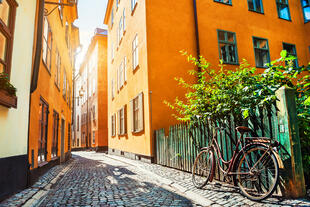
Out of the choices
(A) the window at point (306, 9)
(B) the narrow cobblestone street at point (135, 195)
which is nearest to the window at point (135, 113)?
(B) the narrow cobblestone street at point (135, 195)

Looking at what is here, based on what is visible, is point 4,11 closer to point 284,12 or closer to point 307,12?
point 284,12

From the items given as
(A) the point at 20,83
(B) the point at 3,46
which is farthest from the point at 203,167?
(B) the point at 3,46

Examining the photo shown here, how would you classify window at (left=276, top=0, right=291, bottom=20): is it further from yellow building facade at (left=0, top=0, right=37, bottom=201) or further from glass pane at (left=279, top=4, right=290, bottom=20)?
yellow building facade at (left=0, top=0, right=37, bottom=201)

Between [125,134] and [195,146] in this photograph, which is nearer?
[195,146]

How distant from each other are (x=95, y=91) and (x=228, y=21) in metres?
19.4

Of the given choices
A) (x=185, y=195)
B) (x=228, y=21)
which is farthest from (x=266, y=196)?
(x=228, y=21)

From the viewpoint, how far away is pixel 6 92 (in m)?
4.27

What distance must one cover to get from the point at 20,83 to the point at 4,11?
57.8 inches

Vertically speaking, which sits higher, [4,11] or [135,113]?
[4,11]

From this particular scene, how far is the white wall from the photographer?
4.56 metres

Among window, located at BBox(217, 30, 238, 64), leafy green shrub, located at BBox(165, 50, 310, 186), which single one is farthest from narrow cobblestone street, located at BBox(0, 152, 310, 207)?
window, located at BBox(217, 30, 238, 64)

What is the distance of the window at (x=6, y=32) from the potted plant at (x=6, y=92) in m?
0.38

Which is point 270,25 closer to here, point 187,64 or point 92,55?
point 187,64

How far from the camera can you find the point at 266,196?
339 centimetres
